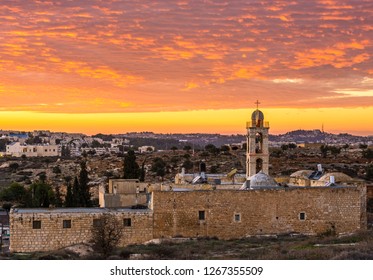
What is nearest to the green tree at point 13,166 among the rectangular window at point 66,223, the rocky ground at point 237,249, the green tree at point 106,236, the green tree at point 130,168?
the green tree at point 130,168

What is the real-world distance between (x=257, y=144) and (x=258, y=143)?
0.25 feet

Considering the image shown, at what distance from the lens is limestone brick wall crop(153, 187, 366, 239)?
22.4 m

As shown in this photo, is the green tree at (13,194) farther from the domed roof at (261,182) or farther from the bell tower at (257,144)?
the domed roof at (261,182)

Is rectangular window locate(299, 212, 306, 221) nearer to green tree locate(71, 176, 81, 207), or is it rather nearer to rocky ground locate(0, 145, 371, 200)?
green tree locate(71, 176, 81, 207)

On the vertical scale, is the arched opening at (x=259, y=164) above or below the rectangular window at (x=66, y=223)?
above

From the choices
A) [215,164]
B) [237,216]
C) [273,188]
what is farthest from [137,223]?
[215,164]

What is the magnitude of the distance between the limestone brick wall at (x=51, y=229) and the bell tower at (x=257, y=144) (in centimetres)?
1026

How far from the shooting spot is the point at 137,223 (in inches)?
873

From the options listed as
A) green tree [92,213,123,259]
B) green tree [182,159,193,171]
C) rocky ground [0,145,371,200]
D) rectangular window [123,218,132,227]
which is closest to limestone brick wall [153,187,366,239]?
rectangular window [123,218,132,227]

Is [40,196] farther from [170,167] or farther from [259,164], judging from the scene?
[170,167]

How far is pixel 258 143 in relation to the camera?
102ft

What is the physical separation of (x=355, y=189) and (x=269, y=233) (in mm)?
3823

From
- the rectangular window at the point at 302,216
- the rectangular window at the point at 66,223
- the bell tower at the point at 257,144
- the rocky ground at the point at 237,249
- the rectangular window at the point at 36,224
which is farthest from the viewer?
the bell tower at the point at 257,144

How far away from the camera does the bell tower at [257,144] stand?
3041cm
